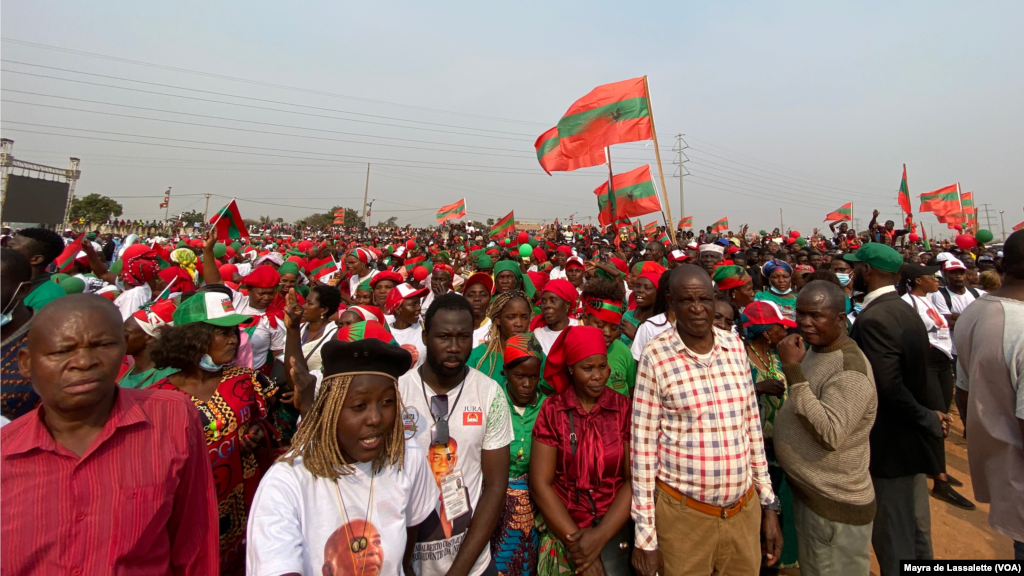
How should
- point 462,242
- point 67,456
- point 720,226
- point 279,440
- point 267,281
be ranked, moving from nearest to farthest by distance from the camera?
point 67,456
point 279,440
point 267,281
point 720,226
point 462,242

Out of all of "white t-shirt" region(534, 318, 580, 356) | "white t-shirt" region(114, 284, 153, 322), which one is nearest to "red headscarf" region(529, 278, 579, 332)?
"white t-shirt" region(534, 318, 580, 356)

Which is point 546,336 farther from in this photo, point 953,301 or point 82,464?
point 953,301

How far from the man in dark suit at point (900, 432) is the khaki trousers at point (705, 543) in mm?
1251

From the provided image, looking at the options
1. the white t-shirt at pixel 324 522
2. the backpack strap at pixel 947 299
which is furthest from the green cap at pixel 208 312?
the backpack strap at pixel 947 299

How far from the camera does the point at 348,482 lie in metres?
1.73

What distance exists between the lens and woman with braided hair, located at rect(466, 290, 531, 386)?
337cm

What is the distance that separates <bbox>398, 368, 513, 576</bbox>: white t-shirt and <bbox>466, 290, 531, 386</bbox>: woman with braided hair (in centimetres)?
84

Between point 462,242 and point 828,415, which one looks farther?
point 462,242

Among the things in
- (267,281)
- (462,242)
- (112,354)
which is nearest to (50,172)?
(462,242)

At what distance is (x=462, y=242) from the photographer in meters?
20.9

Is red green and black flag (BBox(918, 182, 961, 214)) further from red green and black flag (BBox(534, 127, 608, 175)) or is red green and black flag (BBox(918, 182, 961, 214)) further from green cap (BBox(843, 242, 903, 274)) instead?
green cap (BBox(843, 242, 903, 274))

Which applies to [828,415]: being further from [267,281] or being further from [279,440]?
[267,281]

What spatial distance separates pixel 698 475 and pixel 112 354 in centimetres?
255

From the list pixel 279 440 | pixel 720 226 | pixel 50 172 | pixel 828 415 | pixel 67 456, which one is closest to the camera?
pixel 67 456
